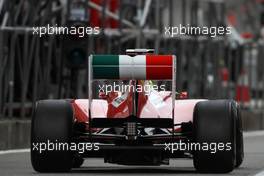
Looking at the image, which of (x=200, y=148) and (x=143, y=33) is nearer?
(x=200, y=148)

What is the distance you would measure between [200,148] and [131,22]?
61.4 ft

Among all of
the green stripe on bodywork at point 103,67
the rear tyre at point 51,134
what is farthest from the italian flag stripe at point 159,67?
the rear tyre at point 51,134

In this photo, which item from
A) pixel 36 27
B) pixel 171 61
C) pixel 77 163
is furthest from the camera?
pixel 36 27

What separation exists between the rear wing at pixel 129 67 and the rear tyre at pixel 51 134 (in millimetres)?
608

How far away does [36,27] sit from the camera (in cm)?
2722

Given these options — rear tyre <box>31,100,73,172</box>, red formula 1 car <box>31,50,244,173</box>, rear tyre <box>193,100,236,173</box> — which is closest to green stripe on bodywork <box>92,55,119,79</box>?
red formula 1 car <box>31,50,244,173</box>

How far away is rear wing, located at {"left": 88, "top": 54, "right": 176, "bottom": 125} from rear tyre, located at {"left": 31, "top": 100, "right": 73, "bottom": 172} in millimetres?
608

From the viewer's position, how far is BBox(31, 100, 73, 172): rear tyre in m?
15.9

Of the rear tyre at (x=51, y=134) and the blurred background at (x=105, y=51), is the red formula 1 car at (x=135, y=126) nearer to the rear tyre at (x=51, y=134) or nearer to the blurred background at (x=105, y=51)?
the rear tyre at (x=51, y=134)

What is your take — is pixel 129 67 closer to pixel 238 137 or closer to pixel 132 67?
pixel 132 67

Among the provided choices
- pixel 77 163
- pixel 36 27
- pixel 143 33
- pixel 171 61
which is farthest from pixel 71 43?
pixel 171 61

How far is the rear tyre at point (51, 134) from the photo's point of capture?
52.2ft

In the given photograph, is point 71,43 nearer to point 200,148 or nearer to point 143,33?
point 143,33

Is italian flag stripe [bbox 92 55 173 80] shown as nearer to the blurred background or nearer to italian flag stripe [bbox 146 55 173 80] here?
italian flag stripe [bbox 146 55 173 80]
